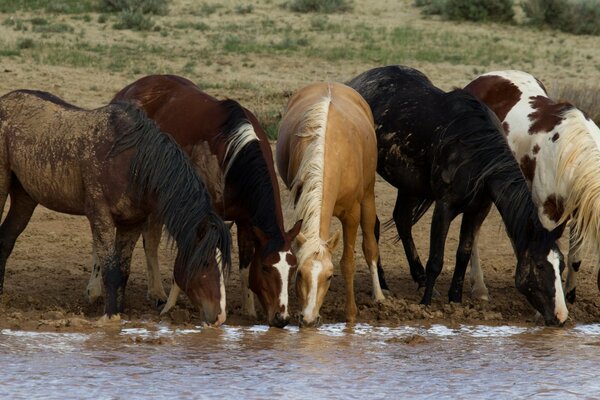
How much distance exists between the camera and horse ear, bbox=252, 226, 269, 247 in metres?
7.48

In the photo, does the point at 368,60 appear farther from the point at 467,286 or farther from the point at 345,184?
the point at 345,184

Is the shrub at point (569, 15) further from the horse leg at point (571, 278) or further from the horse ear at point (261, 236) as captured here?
the horse ear at point (261, 236)

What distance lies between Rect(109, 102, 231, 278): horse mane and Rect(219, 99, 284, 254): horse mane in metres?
0.40

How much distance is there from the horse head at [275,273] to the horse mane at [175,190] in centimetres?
30

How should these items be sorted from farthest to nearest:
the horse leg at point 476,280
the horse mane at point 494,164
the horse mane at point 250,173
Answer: the horse leg at point 476,280
the horse mane at point 494,164
the horse mane at point 250,173

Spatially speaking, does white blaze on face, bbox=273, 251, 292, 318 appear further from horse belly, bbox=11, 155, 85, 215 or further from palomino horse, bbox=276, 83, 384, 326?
horse belly, bbox=11, 155, 85, 215

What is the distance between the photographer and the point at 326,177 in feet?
25.6

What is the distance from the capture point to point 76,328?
24.9 feet

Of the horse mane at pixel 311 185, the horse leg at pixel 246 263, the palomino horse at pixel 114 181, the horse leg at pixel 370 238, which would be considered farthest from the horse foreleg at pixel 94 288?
the horse leg at pixel 370 238

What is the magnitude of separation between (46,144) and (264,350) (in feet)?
6.77

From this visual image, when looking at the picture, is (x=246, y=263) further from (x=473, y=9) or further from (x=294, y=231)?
(x=473, y=9)

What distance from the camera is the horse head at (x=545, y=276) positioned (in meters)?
8.12

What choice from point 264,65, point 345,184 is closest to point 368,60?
point 264,65

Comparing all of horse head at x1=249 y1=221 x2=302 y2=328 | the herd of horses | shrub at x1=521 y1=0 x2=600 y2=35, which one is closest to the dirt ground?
the herd of horses
